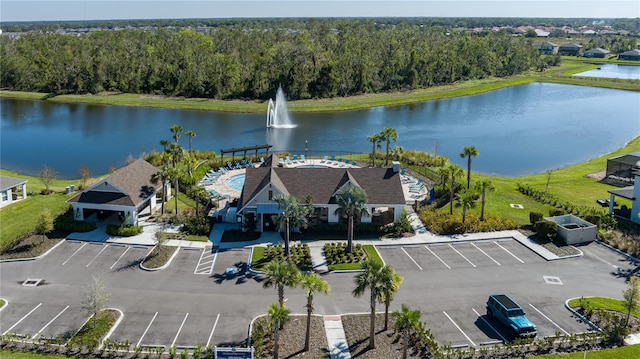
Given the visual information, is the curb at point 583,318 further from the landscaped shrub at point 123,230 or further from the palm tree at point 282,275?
the landscaped shrub at point 123,230

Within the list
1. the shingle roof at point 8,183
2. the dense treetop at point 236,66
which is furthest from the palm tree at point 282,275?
the dense treetop at point 236,66

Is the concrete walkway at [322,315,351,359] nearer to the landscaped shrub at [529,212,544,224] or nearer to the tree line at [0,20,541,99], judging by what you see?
the landscaped shrub at [529,212,544,224]

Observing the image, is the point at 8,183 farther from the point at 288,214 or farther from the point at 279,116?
the point at 279,116

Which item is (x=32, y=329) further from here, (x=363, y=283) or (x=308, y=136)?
(x=308, y=136)

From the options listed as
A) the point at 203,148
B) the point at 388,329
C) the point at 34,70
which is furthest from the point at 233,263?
the point at 34,70

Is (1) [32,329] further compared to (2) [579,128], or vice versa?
(2) [579,128]

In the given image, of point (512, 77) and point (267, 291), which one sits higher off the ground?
point (512, 77)

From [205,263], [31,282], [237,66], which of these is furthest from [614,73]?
[31,282]
